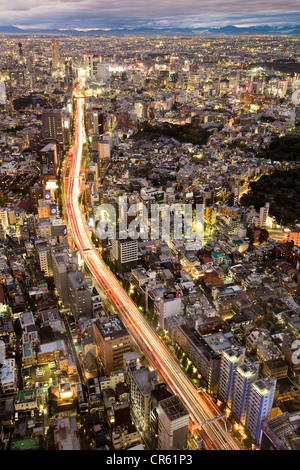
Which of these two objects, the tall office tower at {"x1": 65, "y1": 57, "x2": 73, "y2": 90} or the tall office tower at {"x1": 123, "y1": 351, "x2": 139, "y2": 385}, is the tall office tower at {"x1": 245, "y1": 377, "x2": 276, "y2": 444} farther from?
the tall office tower at {"x1": 65, "y1": 57, "x2": 73, "y2": 90}

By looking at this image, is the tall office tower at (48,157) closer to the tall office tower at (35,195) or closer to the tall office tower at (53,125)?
the tall office tower at (35,195)

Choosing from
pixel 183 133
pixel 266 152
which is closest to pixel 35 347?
pixel 266 152

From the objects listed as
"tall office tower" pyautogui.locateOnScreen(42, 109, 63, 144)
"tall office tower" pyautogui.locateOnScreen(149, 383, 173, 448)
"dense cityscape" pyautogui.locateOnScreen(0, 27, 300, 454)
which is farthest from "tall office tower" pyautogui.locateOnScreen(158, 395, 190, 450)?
"tall office tower" pyautogui.locateOnScreen(42, 109, 63, 144)

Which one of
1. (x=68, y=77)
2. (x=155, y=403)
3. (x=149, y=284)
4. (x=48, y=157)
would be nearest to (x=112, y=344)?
(x=155, y=403)

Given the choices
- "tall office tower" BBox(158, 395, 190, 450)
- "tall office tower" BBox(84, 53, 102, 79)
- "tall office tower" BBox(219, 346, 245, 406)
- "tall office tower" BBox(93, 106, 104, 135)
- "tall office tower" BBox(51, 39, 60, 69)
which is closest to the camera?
"tall office tower" BBox(158, 395, 190, 450)

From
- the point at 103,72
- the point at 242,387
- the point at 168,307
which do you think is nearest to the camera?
the point at 242,387

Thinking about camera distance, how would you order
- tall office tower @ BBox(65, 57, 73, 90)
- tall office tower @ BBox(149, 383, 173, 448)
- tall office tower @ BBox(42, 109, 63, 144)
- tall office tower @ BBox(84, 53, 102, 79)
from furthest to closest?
tall office tower @ BBox(84, 53, 102, 79) → tall office tower @ BBox(65, 57, 73, 90) → tall office tower @ BBox(42, 109, 63, 144) → tall office tower @ BBox(149, 383, 173, 448)

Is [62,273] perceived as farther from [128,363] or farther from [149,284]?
[128,363]
